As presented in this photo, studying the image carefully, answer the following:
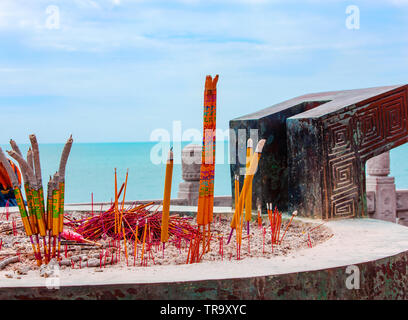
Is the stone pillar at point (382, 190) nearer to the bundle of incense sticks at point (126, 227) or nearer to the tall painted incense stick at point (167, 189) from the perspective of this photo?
the bundle of incense sticks at point (126, 227)

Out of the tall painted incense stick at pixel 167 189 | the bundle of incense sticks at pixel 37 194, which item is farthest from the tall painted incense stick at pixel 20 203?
the tall painted incense stick at pixel 167 189

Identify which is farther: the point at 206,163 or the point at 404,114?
the point at 404,114

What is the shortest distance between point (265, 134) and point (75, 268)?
78.6 inches

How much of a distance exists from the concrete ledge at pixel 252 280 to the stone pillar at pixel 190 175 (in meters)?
4.69

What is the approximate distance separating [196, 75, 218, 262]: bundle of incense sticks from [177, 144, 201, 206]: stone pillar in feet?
15.0

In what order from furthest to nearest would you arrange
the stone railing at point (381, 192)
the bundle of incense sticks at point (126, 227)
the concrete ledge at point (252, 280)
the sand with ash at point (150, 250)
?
the stone railing at point (381, 192) < the bundle of incense sticks at point (126, 227) < the sand with ash at point (150, 250) < the concrete ledge at point (252, 280)

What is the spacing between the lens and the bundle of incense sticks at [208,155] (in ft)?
8.14

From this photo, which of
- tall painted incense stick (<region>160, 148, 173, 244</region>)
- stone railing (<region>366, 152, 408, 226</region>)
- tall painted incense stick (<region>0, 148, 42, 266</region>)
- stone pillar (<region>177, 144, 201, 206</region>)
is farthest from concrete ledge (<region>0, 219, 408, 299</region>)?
stone railing (<region>366, 152, 408, 226</region>)

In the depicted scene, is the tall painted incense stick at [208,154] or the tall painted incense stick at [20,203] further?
the tall painted incense stick at [208,154]

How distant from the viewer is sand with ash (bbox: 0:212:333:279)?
2.45 m

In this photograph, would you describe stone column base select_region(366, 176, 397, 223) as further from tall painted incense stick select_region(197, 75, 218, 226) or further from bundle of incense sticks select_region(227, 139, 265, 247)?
tall painted incense stick select_region(197, 75, 218, 226)
